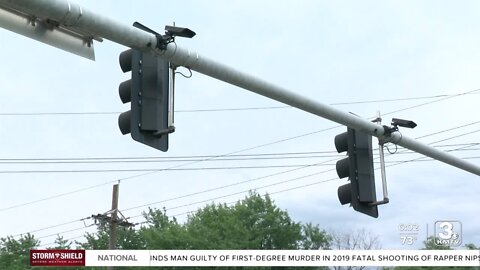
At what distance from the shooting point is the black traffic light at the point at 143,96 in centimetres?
732

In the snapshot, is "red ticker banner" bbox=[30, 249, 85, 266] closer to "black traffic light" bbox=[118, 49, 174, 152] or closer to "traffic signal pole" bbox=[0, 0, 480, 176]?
"traffic signal pole" bbox=[0, 0, 480, 176]

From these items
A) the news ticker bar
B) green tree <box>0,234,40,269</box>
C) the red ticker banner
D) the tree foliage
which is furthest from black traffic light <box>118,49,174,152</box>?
green tree <box>0,234,40,269</box>

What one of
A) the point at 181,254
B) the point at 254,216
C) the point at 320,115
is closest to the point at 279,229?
the point at 254,216

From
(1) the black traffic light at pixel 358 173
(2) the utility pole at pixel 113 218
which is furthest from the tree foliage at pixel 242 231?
(1) the black traffic light at pixel 358 173

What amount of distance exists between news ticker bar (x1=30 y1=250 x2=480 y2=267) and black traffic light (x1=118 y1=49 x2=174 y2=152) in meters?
16.7

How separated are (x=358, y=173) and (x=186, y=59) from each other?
391cm

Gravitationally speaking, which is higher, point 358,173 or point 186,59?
point 186,59

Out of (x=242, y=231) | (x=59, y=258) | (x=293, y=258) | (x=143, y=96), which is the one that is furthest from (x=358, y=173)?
(x=242, y=231)

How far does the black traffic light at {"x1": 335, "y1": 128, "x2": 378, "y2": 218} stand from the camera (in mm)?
10234

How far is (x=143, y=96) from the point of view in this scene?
7383mm

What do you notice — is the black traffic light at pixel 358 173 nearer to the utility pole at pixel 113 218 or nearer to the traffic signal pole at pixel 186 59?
the traffic signal pole at pixel 186 59

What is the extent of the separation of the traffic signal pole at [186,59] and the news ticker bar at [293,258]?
528 inches

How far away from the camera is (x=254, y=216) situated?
5775 centimetres

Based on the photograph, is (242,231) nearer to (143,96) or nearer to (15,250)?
(15,250)
